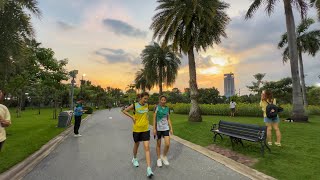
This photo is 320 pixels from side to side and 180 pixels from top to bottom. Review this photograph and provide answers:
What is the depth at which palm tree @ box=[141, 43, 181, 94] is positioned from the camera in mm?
40344

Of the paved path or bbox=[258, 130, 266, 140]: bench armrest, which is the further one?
bbox=[258, 130, 266, 140]: bench armrest

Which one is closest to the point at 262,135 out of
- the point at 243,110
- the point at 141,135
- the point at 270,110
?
the point at 270,110

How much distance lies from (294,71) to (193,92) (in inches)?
295

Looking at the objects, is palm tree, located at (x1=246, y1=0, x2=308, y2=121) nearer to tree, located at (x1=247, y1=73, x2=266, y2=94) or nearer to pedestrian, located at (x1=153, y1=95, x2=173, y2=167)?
pedestrian, located at (x1=153, y1=95, x2=173, y2=167)

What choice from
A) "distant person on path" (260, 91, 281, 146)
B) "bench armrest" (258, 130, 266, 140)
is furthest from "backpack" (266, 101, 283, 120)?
"bench armrest" (258, 130, 266, 140)

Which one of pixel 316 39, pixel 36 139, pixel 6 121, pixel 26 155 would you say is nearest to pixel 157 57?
pixel 316 39

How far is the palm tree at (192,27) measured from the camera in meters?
20.9

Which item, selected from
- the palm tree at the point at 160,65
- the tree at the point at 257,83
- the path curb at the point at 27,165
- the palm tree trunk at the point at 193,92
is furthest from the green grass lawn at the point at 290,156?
the tree at the point at 257,83

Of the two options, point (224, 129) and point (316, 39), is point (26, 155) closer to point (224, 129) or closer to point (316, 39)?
point (224, 129)

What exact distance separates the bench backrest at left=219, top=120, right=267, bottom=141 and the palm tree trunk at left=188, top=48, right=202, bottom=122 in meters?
9.44

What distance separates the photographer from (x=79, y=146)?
38.3 feet

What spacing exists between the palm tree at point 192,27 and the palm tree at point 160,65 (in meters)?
17.4

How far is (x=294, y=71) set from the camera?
21016 millimetres

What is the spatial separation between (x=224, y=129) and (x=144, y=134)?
5.03 metres
